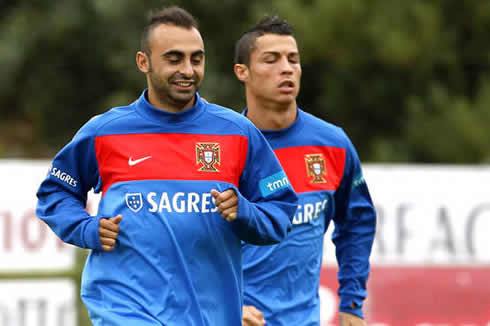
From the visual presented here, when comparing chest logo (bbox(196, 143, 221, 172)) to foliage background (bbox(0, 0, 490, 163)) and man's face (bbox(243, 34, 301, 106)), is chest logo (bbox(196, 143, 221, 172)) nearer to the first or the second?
man's face (bbox(243, 34, 301, 106))

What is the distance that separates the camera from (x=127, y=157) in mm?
4117

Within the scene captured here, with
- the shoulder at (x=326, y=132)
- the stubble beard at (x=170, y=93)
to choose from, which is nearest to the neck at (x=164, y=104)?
the stubble beard at (x=170, y=93)

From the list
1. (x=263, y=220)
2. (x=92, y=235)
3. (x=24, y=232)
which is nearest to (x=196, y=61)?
(x=263, y=220)

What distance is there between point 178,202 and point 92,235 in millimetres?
391

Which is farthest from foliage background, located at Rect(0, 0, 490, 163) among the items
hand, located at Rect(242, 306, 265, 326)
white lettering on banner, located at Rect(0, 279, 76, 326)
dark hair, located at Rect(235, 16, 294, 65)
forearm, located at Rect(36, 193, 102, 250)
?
forearm, located at Rect(36, 193, 102, 250)

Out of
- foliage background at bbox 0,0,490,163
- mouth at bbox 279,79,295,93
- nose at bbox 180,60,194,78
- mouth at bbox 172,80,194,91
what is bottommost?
mouth at bbox 172,80,194,91

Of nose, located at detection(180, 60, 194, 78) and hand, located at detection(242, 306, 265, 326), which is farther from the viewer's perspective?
hand, located at detection(242, 306, 265, 326)

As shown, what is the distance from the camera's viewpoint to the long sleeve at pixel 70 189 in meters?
4.14

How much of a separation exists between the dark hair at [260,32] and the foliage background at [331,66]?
408 inches

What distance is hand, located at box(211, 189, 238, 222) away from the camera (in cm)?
386

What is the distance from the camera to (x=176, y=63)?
13.5 feet

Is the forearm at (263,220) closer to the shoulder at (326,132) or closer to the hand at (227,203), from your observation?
the hand at (227,203)

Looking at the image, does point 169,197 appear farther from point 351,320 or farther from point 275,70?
point 351,320

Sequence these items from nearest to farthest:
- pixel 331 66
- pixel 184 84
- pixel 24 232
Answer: pixel 184 84, pixel 24 232, pixel 331 66
